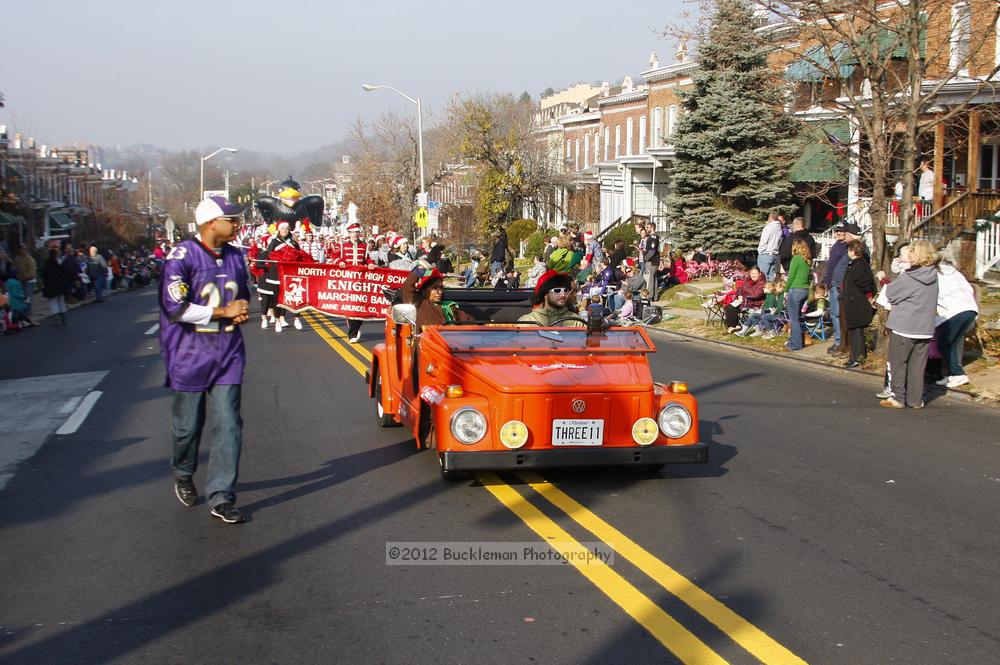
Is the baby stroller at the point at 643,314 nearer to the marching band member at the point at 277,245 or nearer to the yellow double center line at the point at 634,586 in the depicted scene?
the marching band member at the point at 277,245

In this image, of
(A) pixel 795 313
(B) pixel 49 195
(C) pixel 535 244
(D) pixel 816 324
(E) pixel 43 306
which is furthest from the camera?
(B) pixel 49 195

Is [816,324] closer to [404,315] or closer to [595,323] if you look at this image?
[595,323]

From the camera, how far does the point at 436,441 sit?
7.57 m

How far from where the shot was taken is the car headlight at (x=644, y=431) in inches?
291

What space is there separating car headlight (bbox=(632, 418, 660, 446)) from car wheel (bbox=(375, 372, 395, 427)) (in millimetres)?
3278

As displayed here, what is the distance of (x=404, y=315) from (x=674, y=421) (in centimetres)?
284

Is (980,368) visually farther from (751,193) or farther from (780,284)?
(751,193)

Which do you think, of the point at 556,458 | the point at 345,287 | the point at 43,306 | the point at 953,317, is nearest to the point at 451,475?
A: the point at 556,458

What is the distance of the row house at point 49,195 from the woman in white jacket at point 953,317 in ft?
98.4

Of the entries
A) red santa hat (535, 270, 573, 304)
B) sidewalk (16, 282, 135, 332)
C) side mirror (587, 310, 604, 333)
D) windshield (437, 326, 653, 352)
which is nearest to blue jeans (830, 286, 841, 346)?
red santa hat (535, 270, 573, 304)

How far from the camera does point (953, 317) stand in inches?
505

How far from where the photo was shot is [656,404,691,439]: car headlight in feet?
24.7

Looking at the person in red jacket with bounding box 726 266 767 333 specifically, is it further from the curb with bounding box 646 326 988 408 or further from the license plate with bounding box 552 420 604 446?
the license plate with bounding box 552 420 604 446

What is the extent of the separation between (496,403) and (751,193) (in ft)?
78.6
